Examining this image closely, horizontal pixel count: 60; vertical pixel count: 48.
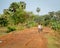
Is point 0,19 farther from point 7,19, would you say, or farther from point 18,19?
point 18,19

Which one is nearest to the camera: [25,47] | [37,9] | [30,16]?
[25,47]

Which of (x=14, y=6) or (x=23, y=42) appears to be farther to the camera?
(x=14, y=6)

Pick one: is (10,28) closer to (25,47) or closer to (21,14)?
(21,14)

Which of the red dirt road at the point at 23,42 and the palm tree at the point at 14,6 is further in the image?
the palm tree at the point at 14,6

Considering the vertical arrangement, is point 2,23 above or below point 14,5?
below

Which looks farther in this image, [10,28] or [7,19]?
[7,19]

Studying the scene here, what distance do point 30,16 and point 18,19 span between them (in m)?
19.0

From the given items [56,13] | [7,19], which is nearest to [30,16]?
[7,19]

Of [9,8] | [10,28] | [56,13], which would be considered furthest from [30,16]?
[10,28]

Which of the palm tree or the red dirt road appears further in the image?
the palm tree

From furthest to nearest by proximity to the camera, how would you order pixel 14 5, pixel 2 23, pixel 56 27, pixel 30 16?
pixel 30 16 < pixel 14 5 < pixel 2 23 < pixel 56 27

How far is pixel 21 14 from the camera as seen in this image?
4994 cm

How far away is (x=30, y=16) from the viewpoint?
228 feet

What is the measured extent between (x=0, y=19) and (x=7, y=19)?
2.17 meters
